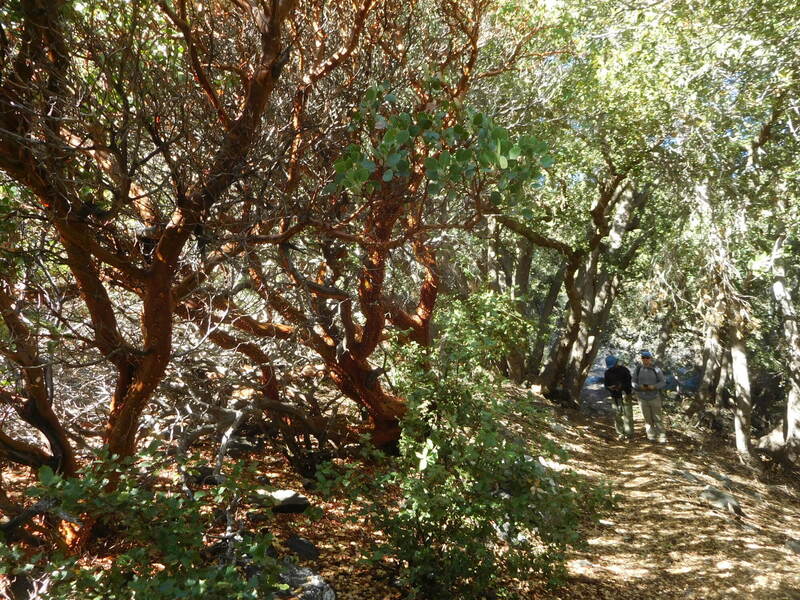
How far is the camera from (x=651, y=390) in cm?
1109

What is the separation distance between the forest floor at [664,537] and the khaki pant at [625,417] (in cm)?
59

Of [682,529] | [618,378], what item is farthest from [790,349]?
[682,529]

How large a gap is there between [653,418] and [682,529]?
14.6 ft

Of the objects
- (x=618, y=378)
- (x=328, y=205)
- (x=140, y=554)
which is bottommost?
(x=140, y=554)

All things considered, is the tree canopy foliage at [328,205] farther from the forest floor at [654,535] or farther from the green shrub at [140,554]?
the forest floor at [654,535]

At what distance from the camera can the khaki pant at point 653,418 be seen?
448 inches

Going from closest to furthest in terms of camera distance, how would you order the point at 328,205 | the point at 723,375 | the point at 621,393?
the point at 328,205
the point at 621,393
the point at 723,375

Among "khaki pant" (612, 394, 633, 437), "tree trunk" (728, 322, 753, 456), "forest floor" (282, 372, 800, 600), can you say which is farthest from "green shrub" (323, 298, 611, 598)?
"khaki pant" (612, 394, 633, 437)

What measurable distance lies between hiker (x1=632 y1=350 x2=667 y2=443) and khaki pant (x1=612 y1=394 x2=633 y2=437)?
0.37 metres

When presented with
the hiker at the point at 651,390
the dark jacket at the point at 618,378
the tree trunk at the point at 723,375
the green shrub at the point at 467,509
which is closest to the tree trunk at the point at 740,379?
the hiker at the point at 651,390

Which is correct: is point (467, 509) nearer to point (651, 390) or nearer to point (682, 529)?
point (682, 529)

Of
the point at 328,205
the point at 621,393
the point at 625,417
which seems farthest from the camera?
the point at 625,417

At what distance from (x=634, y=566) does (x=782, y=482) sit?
252 inches

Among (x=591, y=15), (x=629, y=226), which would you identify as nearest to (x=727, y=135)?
(x=591, y=15)
